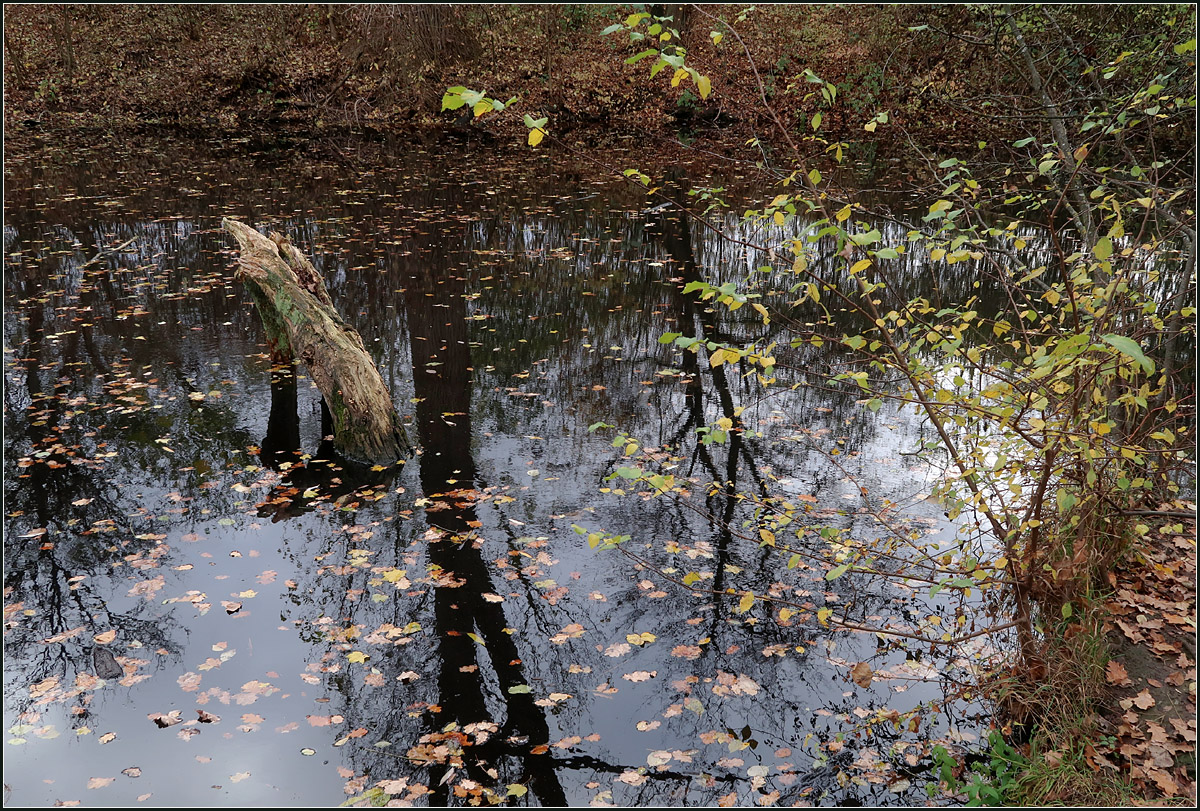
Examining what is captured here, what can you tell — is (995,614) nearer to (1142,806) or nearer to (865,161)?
(1142,806)

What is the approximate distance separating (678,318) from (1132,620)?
5775 mm

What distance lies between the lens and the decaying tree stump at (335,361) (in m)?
5.89

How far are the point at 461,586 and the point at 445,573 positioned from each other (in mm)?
159

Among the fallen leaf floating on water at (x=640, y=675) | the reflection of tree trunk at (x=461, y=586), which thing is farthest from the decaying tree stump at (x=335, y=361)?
the fallen leaf floating on water at (x=640, y=675)

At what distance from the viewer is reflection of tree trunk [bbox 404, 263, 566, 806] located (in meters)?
3.55

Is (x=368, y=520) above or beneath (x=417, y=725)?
above

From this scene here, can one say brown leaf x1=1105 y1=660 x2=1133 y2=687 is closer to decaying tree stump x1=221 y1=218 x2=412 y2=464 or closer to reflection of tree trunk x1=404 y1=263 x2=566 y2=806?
reflection of tree trunk x1=404 y1=263 x2=566 y2=806

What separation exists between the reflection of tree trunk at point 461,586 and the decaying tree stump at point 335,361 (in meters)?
0.42

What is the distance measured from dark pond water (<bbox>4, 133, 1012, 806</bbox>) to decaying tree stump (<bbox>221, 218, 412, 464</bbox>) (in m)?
0.25

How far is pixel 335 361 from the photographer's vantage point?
587cm

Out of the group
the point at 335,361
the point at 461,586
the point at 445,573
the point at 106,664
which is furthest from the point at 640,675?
the point at 335,361

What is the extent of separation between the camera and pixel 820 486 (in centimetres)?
561

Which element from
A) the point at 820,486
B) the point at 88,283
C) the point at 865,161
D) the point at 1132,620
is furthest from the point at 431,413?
the point at 865,161

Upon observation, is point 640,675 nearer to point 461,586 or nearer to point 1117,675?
point 461,586
